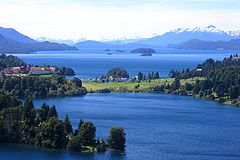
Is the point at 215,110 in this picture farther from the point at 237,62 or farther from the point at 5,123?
the point at 237,62

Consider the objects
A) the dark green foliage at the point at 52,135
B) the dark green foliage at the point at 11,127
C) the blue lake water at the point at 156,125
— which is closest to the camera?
the blue lake water at the point at 156,125

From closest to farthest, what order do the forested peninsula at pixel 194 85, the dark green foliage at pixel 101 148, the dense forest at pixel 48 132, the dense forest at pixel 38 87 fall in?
the dark green foliage at pixel 101 148
the dense forest at pixel 48 132
the dense forest at pixel 38 87
the forested peninsula at pixel 194 85

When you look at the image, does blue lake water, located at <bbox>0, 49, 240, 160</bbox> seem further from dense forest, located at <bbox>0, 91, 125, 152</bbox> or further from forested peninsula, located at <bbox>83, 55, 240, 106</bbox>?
forested peninsula, located at <bbox>83, 55, 240, 106</bbox>

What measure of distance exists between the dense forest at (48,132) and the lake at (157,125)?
32.5 inches

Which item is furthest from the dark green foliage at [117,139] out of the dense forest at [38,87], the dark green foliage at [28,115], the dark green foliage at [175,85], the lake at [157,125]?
the dark green foliage at [175,85]

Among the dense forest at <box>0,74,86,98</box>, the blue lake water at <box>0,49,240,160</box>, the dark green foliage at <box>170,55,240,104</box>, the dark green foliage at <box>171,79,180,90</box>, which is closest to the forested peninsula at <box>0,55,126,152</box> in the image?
the blue lake water at <box>0,49,240,160</box>

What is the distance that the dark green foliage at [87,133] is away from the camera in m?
43.3

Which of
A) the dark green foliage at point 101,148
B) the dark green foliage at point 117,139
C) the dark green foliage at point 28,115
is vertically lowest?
the dark green foliage at point 101,148

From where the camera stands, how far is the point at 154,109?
68.2 m

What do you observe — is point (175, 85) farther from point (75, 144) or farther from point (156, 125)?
point (75, 144)

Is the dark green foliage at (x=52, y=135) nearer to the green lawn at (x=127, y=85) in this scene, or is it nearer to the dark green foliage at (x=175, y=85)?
the green lawn at (x=127, y=85)

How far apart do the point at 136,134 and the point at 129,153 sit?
775 centimetres

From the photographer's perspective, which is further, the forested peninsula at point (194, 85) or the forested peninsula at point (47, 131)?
the forested peninsula at point (194, 85)

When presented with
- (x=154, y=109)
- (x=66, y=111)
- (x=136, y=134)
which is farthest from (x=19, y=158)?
(x=154, y=109)
